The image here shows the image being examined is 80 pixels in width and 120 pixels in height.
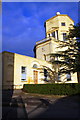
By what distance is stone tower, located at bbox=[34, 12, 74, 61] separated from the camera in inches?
896

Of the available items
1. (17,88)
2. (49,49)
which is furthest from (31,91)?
(49,49)

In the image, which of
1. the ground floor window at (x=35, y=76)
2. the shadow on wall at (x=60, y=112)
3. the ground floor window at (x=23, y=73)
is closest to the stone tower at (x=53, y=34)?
the ground floor window at (x=35, y=76)

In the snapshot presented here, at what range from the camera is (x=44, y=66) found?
19172 millimetres

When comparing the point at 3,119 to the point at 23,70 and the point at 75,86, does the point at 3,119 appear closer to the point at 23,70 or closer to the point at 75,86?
the point at 75,86

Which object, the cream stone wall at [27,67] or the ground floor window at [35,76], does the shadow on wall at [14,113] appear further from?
the ground floor window at [35,76]

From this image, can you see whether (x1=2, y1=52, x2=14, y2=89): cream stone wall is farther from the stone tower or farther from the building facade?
the stone tower

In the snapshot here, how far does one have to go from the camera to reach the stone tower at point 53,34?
74.7ft

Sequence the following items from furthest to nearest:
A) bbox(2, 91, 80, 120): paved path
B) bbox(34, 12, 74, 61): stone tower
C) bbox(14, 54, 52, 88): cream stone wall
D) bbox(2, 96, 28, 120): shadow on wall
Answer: bbox(34, 12, 74, 61): stone tower → bbox(14, 54, 52, 88): cream stone wall → bbox(2, 91, 80, 120): paved path → bbox(2, 96, 28, 120): shadow on wall

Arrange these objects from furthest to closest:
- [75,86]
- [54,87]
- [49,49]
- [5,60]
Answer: [49,49] → [5,60] → [54,87] → [75,86]

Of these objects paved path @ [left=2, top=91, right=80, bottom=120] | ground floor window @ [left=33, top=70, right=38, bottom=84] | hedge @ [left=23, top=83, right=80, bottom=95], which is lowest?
paved path @ [left=2, top=91, right=80, bottom=120]

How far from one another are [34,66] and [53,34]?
11.2 metres

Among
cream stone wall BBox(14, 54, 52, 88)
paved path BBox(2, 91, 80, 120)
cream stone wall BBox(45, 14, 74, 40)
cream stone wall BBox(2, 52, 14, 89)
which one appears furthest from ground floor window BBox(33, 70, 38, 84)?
cream stone wall BBox(45, 14, 74, 40)

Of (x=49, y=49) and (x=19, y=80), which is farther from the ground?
(x=49, y=49)

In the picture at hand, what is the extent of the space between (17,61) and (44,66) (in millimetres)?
5016
